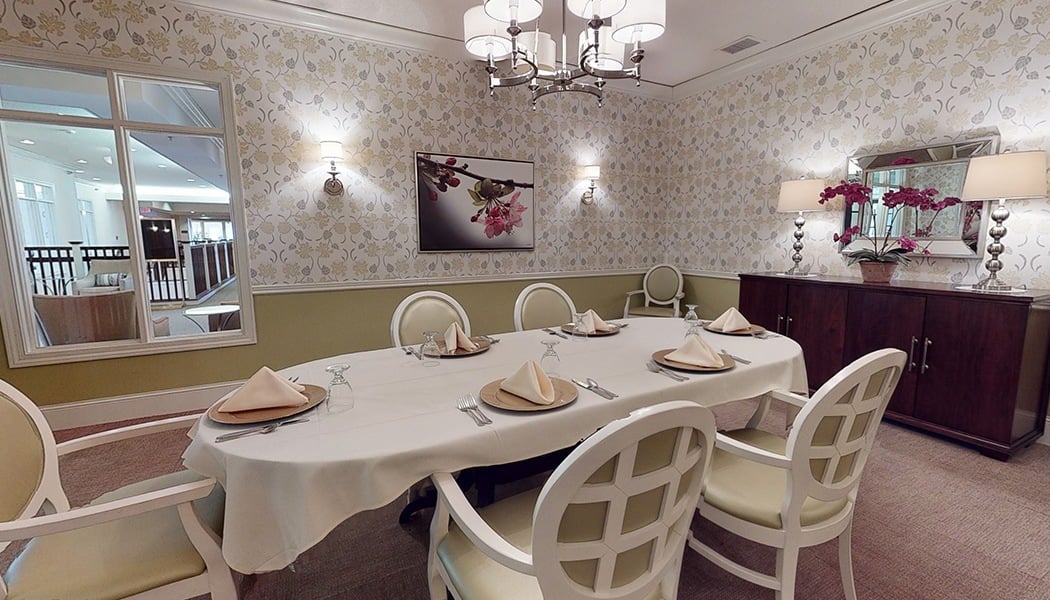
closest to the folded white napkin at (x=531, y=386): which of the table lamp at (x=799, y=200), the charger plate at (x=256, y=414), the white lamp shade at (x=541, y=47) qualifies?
the charger plate at (x=256, y=414)

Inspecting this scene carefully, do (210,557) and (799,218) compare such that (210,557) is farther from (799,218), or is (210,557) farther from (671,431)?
(799,218)

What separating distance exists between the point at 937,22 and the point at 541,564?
404cm

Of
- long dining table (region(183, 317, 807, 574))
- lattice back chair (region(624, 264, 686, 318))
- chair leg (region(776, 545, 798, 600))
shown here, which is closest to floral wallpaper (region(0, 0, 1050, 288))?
lattice back chair (region(624, 264, 686, 318))

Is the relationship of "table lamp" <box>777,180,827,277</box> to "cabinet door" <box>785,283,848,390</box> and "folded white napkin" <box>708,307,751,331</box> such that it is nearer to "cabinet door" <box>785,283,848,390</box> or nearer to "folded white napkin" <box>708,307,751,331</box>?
"cabinet door" <box>785,283,848,390</box>

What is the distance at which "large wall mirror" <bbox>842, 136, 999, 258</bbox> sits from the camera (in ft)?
8.88

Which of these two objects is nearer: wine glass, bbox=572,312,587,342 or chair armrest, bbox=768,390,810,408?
chair armrest, bbox=768,390,810,408

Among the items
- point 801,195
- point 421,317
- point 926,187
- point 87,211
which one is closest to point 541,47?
point 421,317

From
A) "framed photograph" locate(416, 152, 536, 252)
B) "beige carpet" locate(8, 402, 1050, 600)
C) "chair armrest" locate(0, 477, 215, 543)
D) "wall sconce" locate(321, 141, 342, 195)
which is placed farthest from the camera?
"framed photograph" locate(416, 152, 536, 252)

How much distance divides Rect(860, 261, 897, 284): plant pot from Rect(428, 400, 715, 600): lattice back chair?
281 cm

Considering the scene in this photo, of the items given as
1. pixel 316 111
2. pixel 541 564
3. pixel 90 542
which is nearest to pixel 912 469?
pixel 541 564

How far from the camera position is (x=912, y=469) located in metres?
2.35

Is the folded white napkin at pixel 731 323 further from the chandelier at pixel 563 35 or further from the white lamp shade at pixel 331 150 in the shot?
the white lamp shade at pixel 331 150

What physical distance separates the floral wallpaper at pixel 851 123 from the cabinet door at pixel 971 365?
539 millimetres

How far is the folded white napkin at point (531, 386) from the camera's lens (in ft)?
4.37
